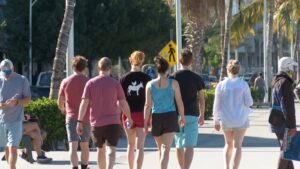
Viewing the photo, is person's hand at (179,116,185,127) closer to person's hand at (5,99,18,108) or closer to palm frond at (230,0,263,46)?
person's hand at (5,99,18,108)

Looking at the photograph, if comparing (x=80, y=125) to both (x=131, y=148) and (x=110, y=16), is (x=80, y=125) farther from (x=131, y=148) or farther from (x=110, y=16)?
(x=110, y=16)

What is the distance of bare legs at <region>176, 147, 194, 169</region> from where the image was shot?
12.7m

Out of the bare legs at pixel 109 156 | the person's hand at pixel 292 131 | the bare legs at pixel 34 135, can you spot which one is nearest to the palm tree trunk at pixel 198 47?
the bare legs at pixel 34 135

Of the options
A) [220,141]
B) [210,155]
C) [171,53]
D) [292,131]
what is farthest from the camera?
[171,53]

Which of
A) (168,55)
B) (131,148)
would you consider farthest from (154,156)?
(168,55)

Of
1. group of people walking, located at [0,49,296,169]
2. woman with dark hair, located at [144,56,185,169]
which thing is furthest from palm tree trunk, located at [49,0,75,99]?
woman with dark hair, located at [144,56,185,169]

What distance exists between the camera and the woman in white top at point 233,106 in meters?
12.8

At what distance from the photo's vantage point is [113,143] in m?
12.3

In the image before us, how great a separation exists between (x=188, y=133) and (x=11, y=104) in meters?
2.69

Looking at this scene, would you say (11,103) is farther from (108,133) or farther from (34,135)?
(34,135)

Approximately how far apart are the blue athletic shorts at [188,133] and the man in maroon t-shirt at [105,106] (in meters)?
0.89

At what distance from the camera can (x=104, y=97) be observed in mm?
12203

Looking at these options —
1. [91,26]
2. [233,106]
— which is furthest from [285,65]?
[91,26]

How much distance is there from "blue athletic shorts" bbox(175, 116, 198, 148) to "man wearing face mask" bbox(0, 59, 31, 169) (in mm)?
2372
